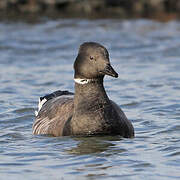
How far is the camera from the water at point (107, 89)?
7.85 m

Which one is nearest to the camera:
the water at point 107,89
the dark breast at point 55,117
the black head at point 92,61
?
the water at point 107,89

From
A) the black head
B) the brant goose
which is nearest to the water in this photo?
the brant goose

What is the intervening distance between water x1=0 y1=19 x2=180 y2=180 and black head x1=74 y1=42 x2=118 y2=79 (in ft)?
3.08

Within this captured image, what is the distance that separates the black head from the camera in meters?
8.88

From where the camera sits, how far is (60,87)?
47.0ft

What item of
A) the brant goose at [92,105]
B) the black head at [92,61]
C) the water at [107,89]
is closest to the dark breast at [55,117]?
the brant goose at [92,105]

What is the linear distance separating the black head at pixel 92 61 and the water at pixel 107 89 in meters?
0.94

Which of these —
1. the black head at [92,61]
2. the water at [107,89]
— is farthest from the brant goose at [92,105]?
the water at [107,89]

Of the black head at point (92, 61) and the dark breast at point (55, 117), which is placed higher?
the black head at point (92, 61)

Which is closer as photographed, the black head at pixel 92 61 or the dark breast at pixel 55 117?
the black head at pixel 92 61

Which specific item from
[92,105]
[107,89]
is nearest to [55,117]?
[92,105]

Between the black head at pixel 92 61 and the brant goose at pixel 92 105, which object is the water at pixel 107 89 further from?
the black head at pixel 92 61

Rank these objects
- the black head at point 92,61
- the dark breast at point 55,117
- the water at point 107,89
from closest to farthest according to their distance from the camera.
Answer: the water at point 107,89 < the black head at point 92,61 < the dark breast at point 55,117

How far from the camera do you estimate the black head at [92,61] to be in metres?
8.88
